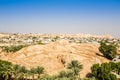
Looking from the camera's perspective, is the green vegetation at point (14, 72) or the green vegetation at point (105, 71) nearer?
the green vegetation at point (105, 71)

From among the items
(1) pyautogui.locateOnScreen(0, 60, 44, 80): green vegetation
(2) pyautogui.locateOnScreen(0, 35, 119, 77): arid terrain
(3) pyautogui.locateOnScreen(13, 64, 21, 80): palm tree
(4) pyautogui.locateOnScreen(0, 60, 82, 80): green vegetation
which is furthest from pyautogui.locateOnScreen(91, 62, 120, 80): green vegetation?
(3) pyautogui.locateOnScreen(13, 64, 21, 80): palm tree

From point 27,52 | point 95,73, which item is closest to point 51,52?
point 27,52

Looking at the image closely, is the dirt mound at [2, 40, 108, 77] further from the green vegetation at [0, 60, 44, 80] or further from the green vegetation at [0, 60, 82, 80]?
the green vegetation at [0, 60, 44, 80]

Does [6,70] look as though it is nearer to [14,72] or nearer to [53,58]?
[14,72]

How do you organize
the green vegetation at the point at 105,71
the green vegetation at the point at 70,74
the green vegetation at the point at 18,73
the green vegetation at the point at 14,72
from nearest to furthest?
the green vegetation at the point at 70,74
the green vegetation at the point at 18,73
the green vegetation at the point at 105,71
the green vegetation at the point at 14,72

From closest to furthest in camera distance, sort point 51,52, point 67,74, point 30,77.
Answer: point 67,74 < point 30,77 < point 51,52

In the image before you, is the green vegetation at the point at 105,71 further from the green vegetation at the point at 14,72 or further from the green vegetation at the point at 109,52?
the green vegetation at the point at 109,52

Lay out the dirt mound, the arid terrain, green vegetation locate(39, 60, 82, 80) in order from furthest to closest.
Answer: the dirt mound → the arid terrain → green vegetation locate(39, 60, 82, 80)

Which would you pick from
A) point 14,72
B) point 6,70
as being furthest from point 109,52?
point 6,70

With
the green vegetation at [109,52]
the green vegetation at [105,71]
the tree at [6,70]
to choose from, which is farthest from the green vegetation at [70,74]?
the green vegetation at [109,52]

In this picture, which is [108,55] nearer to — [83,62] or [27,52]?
[83,62]

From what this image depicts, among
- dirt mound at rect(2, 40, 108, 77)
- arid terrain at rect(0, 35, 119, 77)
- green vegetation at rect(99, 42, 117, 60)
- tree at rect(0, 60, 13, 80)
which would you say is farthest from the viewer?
green vegetation at rect(99, 42, 117, 60)
